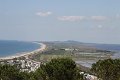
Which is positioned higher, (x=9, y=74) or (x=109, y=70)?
(x=109, y=70)

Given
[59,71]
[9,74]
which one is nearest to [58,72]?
[59,71]

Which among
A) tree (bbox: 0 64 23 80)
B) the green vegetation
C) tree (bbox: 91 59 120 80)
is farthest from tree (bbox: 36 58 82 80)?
tree (bbox: 91 59 120 80)

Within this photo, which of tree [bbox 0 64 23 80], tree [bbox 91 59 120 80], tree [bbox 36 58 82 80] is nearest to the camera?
tree [bbox 36 58 82 80]

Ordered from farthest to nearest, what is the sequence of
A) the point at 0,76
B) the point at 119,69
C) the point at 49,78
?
the point at 119,69 < the point at 0,76 < the point at 49,78

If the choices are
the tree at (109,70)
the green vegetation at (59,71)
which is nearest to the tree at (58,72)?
the green vegetation at (59,71)

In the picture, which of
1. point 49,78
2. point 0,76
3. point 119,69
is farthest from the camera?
point 119,69

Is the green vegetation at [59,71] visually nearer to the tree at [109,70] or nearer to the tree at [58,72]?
the tree at [58,72]

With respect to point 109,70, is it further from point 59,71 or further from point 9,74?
point 9,74

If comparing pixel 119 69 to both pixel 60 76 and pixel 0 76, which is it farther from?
pixel 0 76

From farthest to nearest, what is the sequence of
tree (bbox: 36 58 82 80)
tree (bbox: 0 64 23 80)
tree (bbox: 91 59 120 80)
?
tree (bbox: 91 59 120 80) < tree (bbox: 0 64 23 80) < tree (bbox: 36 58 82 80)

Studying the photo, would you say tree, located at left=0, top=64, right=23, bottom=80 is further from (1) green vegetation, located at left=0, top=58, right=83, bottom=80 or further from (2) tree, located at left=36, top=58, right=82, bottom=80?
(2) tree, located at left=36, top=58, right=82, bottom=80

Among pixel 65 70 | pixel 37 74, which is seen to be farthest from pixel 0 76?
pixel 65 70
